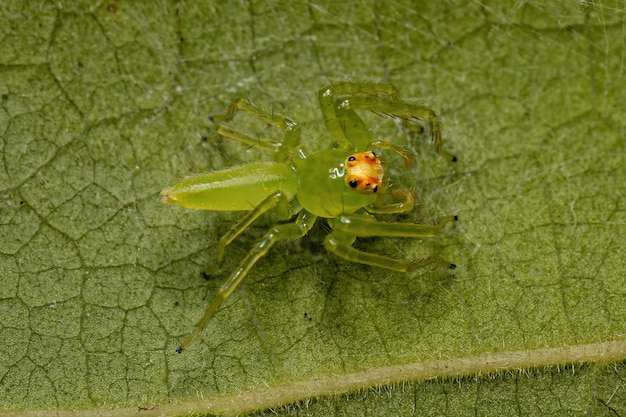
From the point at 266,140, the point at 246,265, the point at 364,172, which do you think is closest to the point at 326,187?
the point at 364,172

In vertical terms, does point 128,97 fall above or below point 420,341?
above

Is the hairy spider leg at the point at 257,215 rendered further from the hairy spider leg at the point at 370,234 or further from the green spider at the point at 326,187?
the hairy spider leg at the point at 370,234

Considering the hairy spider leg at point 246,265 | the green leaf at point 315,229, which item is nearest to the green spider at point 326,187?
the hairy spider leg at point 246,265

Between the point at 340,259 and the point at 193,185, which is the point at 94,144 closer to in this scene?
the point at 193,185

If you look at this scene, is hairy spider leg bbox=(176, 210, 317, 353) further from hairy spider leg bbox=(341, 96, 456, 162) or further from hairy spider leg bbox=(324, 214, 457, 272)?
hairy spider leg bbox=(341, 96, 456, 162)

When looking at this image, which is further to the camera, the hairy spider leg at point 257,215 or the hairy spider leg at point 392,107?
the hairy spider leg at point 392,107

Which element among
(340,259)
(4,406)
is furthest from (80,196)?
(340,259)

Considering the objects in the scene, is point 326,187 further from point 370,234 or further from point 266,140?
point 266,140
